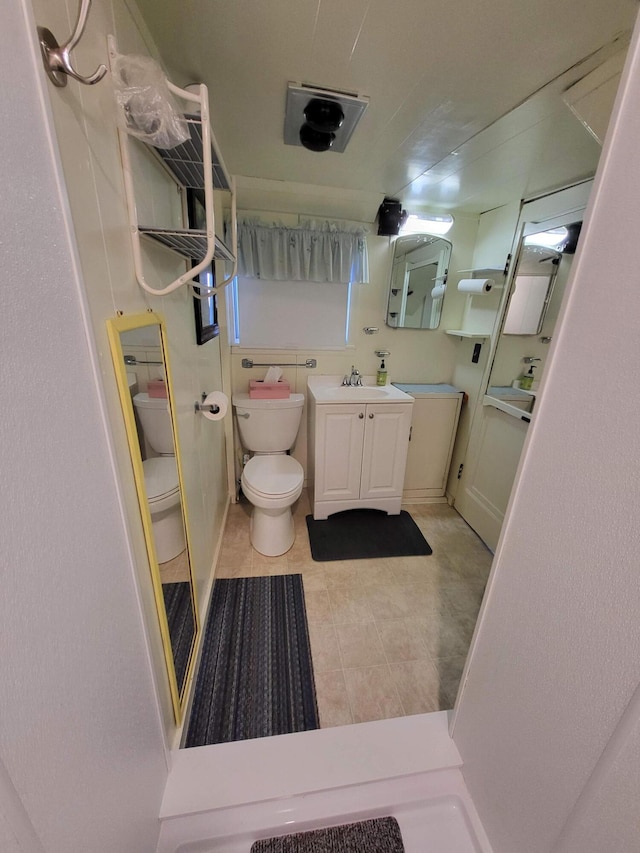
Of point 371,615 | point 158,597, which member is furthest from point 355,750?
point 158,597

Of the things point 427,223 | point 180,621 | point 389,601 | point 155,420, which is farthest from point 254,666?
point 427,223

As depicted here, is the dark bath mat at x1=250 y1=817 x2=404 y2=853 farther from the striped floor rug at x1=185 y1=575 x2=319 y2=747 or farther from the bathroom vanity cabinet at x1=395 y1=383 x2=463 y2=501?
the bathroom vanity cabinet at x1=395 y1=383 x2=463 y2=501

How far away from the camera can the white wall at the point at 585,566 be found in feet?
1.65

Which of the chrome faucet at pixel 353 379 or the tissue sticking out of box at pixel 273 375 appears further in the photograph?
the chrome faucet at pixel 353 379

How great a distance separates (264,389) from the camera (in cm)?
219

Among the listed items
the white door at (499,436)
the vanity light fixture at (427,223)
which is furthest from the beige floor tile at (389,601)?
the vanity light fixture at (427,223)

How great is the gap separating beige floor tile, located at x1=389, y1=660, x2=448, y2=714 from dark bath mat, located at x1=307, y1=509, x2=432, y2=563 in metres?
0.65

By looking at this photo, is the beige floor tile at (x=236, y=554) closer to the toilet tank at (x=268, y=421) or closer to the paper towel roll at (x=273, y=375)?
the toilet tank at (x=268, y=421)

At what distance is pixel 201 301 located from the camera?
5.07ft

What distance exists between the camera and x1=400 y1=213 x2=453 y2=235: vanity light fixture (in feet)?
7.38

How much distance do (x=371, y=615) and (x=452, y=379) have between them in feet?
6.09

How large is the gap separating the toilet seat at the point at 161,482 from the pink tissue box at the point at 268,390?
1138 mm

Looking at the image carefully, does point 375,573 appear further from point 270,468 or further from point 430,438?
point 430,438

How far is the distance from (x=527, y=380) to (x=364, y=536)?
1.43 m
